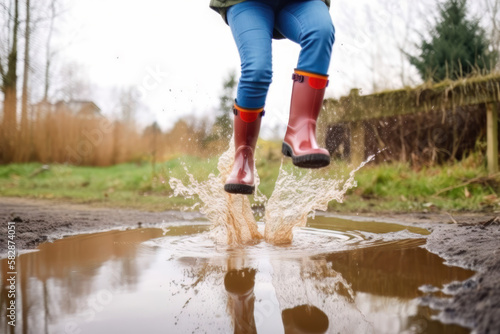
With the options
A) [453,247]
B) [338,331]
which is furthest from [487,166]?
[338,331]

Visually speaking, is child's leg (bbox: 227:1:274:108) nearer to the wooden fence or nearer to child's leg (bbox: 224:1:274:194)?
child's leg (bbox: 224:1:274:194)

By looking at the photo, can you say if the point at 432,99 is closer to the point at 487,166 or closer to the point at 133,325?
the point at 487,166

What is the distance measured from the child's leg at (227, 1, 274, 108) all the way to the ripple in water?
0.73 meters

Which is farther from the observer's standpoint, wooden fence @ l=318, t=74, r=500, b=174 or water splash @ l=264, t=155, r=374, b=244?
wooden fence @ l=318, t=74, r=500, b=174

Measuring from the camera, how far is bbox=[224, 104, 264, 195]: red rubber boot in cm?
207

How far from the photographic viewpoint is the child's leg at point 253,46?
75.7 inches

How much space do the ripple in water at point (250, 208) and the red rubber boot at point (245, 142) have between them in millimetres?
439

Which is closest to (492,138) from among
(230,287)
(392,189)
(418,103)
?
(418,103)

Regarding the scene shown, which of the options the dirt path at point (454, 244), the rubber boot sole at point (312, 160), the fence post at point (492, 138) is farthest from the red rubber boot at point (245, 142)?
the fence post at point (492, 138)

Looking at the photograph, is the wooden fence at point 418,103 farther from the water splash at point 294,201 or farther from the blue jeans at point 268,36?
the blue jeans at point 268,36

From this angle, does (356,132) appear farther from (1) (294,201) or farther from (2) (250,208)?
(2) (250,208)

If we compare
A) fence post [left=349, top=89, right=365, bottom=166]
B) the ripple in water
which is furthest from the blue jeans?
fence post [left=349, top=89, right=365, bottom=166]

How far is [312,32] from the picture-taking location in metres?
1.85

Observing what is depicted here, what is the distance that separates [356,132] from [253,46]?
4374 mm
